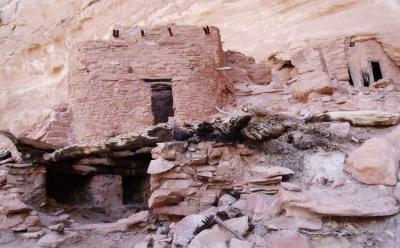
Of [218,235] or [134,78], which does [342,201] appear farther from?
[134,78]

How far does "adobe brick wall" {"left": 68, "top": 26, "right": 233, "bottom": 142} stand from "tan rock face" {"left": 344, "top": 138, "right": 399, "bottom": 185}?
416cm

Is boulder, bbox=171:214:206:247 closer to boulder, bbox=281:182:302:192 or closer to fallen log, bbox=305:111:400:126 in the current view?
boulder, bbox=281:182:302:192

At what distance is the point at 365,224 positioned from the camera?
3.11 metres

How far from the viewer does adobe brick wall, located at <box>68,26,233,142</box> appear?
7.60 m

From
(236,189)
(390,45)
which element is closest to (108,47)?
(236,189)

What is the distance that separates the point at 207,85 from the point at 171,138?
3.34 m

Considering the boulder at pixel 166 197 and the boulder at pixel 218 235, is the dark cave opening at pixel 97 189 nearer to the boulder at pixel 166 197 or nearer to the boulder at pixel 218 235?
the boulder at pixel 166 197

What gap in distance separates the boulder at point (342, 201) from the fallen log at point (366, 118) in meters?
1.04

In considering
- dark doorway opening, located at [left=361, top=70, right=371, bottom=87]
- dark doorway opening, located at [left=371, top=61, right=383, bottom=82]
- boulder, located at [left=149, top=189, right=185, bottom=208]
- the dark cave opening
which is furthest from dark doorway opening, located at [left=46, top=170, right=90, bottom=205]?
dark doorway opening, located at [left=371, top=61, right=383, bottom=82]

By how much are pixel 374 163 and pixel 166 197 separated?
1.97 m

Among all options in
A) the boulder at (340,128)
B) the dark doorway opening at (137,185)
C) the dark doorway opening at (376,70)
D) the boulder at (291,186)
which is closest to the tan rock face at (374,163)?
the boulder at (340,128)

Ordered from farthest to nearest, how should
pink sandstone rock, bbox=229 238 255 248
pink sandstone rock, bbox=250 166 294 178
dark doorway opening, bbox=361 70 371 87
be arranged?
dark doorway opening, bbox=361 70 371 87 < pink sandstone rock, bbox=250 166 294 178 < pink sandstone rock, bbox=229 238 255 248

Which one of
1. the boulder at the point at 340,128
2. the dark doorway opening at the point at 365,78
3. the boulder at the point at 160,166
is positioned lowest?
the boulder at the point at 160,166

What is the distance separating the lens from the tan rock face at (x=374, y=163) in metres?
3.42
